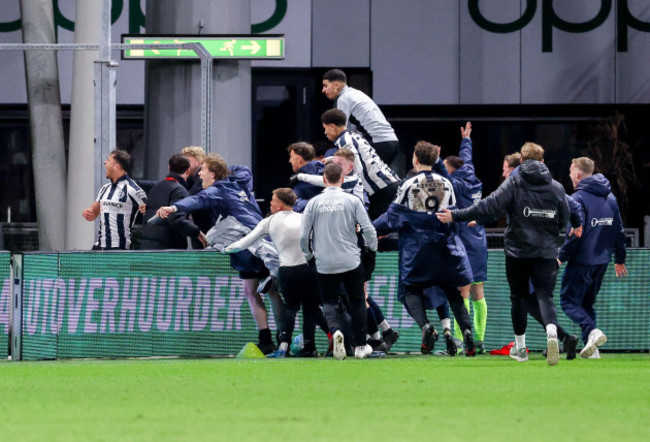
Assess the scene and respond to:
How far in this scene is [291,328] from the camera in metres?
14.5

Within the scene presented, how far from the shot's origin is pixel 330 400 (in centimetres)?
968

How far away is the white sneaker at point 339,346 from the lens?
13414mm

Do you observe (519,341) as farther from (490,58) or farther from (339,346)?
(490,58)

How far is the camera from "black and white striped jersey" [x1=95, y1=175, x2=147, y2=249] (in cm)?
1559

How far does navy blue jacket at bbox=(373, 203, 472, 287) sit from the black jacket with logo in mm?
668

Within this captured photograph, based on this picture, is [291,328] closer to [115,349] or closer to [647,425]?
[115,349]

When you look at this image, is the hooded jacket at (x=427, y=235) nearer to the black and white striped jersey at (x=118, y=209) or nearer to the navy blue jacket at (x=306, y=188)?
the navy blue jacket at (x=306, y=188)

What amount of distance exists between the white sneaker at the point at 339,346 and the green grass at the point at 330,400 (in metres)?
0.25

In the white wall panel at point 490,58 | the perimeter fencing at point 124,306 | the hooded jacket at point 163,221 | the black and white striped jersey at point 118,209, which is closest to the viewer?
the perimeter fencing at point 124,306

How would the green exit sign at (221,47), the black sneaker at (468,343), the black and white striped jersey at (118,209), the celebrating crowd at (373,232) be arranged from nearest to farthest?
the celebrating crowd at (373,232)
the black sneaker at (468,343)
the black and white striped jersey at (118,209)
the green exit sign at (221,47)

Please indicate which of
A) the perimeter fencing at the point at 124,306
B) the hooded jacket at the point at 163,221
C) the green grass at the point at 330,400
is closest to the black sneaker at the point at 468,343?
the green grass at the point at 330,400

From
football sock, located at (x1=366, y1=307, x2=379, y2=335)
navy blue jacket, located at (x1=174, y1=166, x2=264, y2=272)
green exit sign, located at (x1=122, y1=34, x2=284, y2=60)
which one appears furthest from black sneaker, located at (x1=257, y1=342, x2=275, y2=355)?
green exit sign, located at (x1=122, y1=34, x2=284, y2=60)

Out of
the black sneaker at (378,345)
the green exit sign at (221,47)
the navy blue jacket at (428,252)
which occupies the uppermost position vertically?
the green exit sign at (221,47)

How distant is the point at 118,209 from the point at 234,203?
4.91 ft
